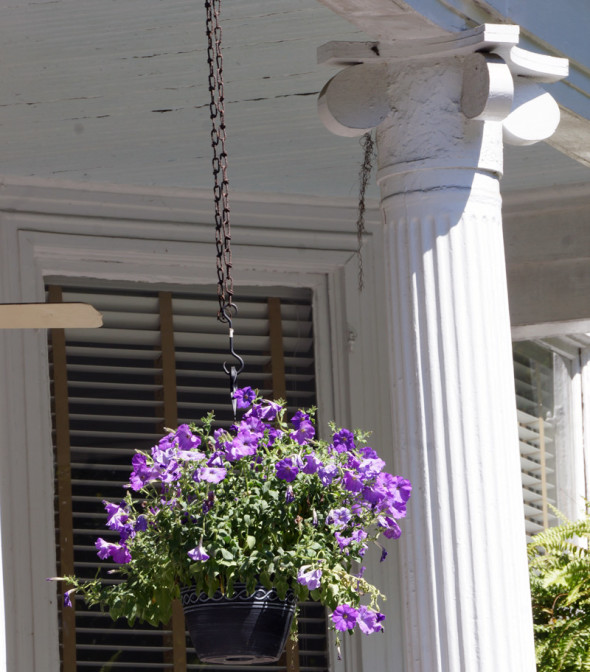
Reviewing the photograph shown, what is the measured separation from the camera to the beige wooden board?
3.59m

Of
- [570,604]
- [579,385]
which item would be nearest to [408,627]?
[570,604]

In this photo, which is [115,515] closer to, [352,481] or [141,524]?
[141,524]

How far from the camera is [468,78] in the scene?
13.0ft

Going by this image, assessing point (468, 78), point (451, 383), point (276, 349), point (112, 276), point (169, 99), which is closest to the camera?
point (451, 383)

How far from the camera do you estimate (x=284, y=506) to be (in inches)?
132

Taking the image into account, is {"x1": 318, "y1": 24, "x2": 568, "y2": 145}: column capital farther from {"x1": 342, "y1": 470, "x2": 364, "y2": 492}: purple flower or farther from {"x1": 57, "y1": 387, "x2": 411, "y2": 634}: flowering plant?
{"x1": 342, "y1": 470, "x2": 364, "y2": 492}: purple flower

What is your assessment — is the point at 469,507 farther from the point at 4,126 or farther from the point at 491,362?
the point at 4,126

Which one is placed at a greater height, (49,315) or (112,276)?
(112,276)

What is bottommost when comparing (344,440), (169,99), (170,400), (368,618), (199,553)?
(368,618)

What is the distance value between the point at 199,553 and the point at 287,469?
0.28 m

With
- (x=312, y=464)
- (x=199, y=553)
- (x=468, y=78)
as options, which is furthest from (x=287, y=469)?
(x=468, y=78)

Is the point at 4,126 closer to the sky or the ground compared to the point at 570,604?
closer to the sky

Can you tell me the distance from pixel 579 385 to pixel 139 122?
3.48 meters

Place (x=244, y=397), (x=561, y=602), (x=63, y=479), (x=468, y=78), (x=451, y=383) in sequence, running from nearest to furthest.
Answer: (x=244, y=397) < (x=451, y=383) < (x=468, y=78) < (x=561, y=602) < (x=63, y=479)
